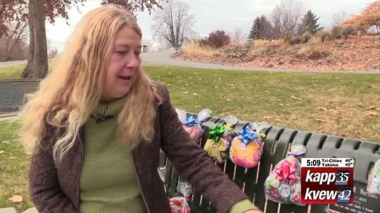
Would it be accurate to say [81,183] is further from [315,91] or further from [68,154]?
[315,91]

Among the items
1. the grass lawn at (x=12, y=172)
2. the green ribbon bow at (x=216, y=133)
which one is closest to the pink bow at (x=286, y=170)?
the green ribbon bow at (x=216, y=133)

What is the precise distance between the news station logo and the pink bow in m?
0.09

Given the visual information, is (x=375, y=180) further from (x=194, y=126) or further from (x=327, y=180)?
(x=194, y=126)

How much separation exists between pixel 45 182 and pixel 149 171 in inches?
16.9

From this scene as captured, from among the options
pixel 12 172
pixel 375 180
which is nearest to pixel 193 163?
pixel 375 180

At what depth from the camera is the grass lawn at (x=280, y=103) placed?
507 centimetres

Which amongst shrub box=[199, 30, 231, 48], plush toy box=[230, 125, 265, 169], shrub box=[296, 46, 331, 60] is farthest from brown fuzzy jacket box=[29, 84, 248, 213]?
shrub box=[199, 30, 231, 48]

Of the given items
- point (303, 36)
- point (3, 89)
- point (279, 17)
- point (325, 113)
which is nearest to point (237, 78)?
point (325, 113)

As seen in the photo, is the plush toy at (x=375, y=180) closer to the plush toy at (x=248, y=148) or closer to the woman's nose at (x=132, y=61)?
the plush toy at (x=248, y=148)

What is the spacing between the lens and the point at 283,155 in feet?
6.71

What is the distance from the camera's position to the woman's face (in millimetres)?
1673

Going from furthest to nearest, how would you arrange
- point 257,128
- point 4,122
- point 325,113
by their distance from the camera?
point 4,122 < point 325,113 < point 257,128

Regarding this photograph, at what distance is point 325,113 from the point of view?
6242 millimetres

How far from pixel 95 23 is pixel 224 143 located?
3.08 feet
